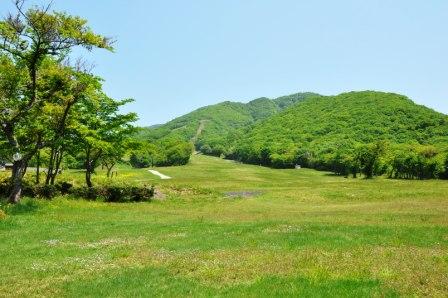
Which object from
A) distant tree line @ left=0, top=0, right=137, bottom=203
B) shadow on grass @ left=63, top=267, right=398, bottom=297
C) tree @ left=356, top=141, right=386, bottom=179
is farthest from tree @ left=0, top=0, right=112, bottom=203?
tree @ left=356, top=141, right=386, bottom=179

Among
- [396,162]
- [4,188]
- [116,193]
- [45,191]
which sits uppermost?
[396,162]

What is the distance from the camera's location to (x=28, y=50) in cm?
4009

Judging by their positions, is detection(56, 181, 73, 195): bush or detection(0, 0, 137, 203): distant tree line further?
detection(56, 181, 73, 195): bush

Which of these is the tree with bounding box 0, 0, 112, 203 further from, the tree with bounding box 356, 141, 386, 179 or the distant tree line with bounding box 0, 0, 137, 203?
the tree with bounding box 356, 141, 386, 179

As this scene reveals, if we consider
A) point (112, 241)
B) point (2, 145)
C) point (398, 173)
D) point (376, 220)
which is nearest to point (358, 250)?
point (112, 241)

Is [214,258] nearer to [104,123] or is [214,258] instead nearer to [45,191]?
[45,191]

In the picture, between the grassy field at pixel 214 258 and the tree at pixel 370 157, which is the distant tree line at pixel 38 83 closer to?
the grassy field at pixel 214 258

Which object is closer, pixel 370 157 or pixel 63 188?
pixel 63 188

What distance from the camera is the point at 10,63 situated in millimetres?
41469

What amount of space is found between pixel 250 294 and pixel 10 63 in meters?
36.3

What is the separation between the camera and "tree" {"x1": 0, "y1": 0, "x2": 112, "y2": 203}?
3738 centimetres

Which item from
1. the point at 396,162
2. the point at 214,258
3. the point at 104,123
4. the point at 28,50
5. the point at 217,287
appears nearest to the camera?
the point at 217,287

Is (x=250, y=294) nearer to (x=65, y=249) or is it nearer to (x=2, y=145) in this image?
(x=65, y=249)

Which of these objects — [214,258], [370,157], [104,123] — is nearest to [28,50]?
[104,123]
